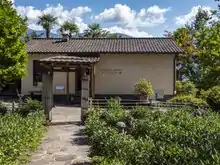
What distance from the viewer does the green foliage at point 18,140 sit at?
7.11 meters

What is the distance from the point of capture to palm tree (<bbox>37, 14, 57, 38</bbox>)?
137ft

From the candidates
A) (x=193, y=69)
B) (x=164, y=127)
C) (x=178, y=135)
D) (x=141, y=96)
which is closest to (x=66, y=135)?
(x=164, y=127)

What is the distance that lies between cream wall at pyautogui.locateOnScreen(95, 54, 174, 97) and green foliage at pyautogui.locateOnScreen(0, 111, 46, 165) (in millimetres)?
11776

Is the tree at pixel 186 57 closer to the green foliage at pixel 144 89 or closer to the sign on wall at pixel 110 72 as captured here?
the sign on wall at pixel 110 72

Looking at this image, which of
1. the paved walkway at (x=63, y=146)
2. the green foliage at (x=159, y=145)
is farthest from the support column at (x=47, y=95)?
the green foliage at (x=159, y=145)

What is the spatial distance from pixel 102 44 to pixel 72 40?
2.74 m

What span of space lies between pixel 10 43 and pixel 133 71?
967 centimetres

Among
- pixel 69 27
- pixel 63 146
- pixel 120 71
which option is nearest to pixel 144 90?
pixel 120 71

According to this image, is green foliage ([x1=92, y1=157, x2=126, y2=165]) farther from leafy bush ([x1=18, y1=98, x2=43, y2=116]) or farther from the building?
the building

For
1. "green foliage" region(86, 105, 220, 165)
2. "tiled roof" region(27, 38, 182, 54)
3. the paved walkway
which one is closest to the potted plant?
"tiled roof" region(27, 38, 182, 54)

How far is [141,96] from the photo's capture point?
19312 mm

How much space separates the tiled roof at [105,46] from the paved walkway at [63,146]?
28.1 ft

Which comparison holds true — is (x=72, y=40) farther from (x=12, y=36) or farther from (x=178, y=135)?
(x=178, y=135)

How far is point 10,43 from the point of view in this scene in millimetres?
14234
